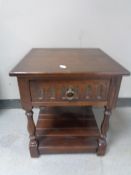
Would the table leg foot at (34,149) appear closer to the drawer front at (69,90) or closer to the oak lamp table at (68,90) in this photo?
the oak lamp table at (68,90)

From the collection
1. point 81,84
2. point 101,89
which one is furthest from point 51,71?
point 101,89

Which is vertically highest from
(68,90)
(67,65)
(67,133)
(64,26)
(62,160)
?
(64,26)

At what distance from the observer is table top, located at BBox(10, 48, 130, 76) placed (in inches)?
34.5

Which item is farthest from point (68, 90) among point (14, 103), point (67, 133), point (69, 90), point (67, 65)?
point (14, 103)

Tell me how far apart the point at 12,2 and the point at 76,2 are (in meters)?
0.52

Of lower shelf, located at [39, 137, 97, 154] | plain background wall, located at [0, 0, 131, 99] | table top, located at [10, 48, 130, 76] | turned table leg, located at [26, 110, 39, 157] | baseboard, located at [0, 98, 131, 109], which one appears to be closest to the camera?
table top, located at [10, 48, 130, 76]

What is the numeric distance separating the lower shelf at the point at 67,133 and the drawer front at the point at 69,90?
36cm

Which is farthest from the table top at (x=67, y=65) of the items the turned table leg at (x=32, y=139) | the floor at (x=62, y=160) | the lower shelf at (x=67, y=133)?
the floor at (x=62, y=160)

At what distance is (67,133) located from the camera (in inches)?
48.1

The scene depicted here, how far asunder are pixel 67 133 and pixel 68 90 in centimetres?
42

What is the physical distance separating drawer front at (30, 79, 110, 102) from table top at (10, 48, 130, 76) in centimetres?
7

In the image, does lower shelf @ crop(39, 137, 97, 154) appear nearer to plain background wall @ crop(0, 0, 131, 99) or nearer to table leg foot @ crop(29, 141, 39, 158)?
table leg foot @ crop(29, 141, 39, 158)

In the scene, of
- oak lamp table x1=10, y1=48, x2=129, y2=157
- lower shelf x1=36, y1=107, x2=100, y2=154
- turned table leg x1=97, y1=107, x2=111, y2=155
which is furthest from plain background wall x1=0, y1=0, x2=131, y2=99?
turned table leg x1=97, y1=107, x2=111, y2=155

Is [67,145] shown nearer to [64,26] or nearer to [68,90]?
[68,90]
